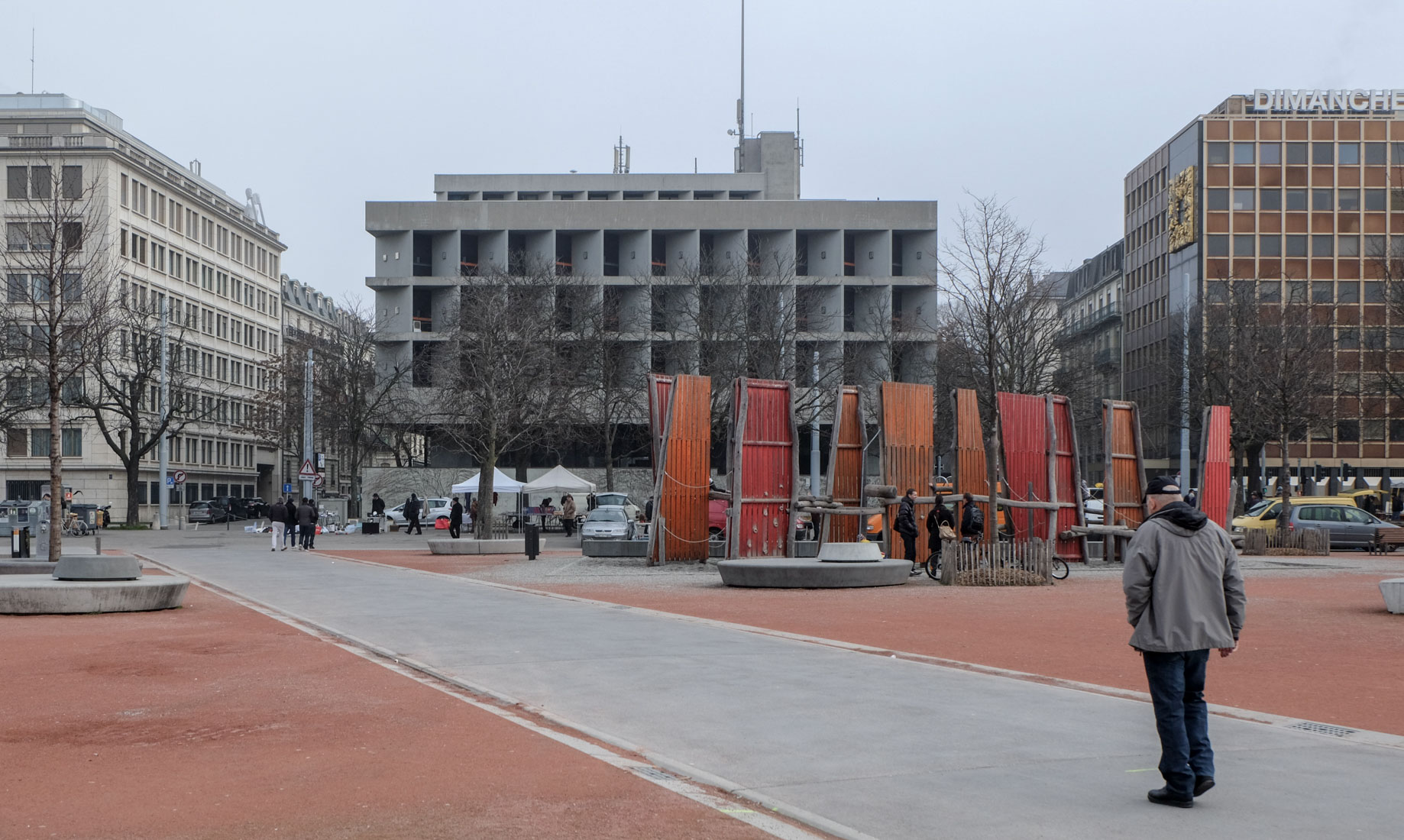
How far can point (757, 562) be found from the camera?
81.5 ft

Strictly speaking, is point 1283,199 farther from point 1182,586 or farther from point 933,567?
point 1182,586

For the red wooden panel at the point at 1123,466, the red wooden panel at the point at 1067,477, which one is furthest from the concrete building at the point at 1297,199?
the red wooden panel at the point at 1067,477

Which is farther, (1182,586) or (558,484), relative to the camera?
(558,484)

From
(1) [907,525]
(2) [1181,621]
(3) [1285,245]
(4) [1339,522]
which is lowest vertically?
(4) [1339,522]

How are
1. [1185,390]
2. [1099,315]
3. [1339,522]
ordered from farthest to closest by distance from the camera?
1. [1099,315]
2. [1185,390]
3. [1339,522]

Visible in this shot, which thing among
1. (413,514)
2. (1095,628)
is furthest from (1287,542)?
(413,514)

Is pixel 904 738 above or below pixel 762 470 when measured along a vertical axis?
below

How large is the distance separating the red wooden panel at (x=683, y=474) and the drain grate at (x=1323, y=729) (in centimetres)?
2234

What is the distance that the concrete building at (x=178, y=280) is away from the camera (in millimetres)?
84375

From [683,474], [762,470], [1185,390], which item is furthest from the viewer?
[1185,390]

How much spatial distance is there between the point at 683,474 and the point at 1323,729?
2294 centimetres

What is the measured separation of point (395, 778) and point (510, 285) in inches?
2204

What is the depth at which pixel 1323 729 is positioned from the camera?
9359mm

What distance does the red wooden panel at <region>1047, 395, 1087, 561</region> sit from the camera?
32219 millimetres
